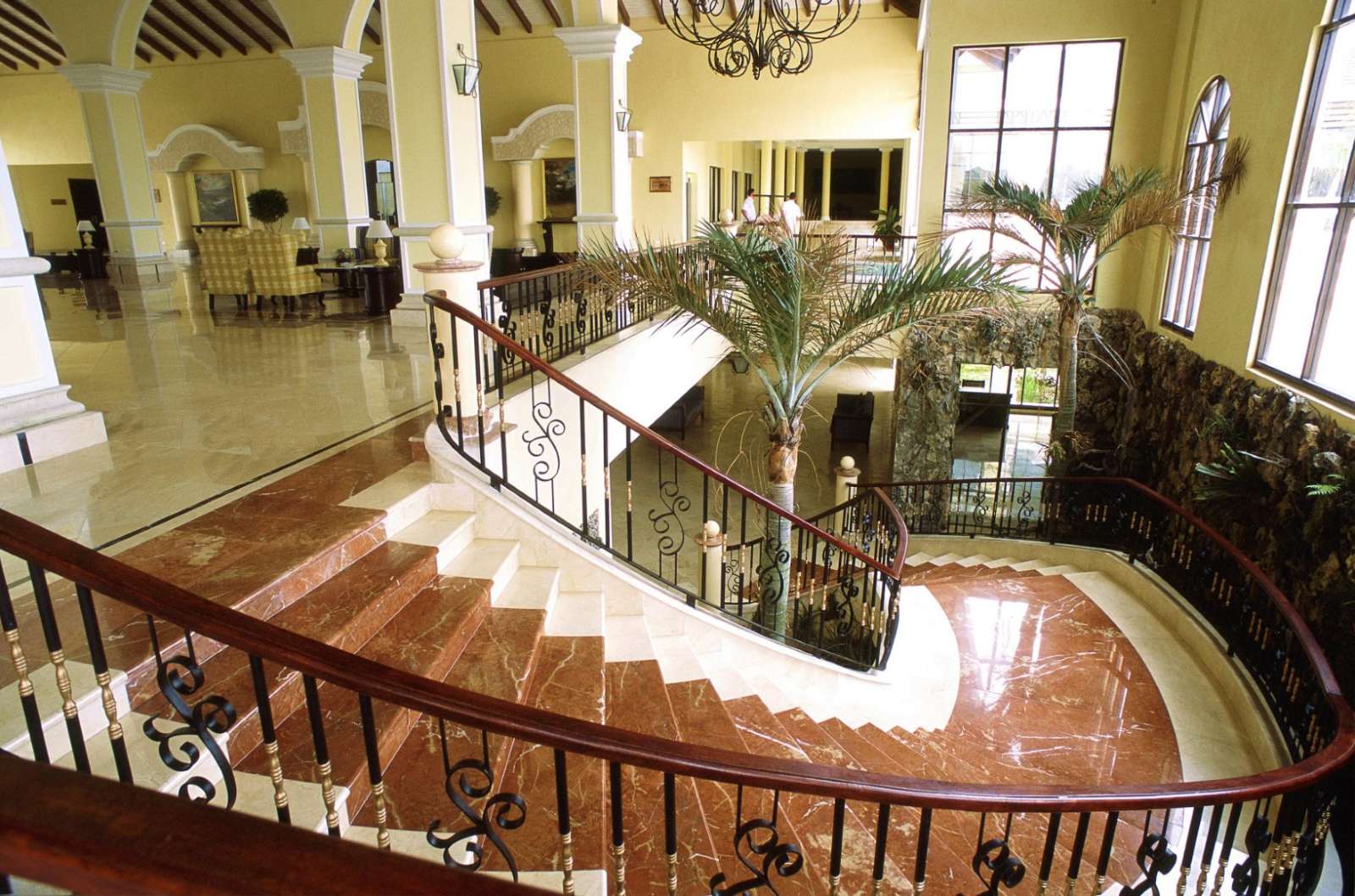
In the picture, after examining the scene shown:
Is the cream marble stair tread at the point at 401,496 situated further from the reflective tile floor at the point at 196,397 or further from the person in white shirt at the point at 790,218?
the person in white shirt at the point at 790,218

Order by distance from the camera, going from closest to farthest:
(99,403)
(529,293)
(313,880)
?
(313,880) < (99,403) < (529,293)

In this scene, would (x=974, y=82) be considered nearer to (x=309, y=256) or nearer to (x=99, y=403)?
(x=309, y=256)

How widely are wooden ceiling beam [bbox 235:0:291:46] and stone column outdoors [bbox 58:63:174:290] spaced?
408cm

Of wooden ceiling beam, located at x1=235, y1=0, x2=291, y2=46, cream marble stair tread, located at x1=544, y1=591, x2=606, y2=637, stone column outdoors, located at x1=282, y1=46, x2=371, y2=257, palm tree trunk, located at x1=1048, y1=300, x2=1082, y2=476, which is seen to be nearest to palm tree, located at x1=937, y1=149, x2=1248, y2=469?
palm tree trunk, located at x1=1048, y1=300, x2=1082, y2=476

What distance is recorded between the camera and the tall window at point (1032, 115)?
1048 centimetres

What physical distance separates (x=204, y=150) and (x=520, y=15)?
7307 millimetres

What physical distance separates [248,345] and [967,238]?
9.34 meters

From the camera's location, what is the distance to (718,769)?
145cm

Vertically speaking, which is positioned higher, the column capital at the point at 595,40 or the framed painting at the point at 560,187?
the column capital at the point at 595,40

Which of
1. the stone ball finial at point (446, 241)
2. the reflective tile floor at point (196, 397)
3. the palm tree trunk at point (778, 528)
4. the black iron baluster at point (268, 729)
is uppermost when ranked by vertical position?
the stone ball finial at point (446, 241)

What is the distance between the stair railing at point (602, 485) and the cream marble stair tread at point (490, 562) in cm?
29

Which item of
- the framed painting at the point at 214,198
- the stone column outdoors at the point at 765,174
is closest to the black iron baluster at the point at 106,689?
the framed painting at the point at 214,198

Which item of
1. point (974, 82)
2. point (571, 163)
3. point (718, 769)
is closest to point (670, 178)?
point (571, 163)

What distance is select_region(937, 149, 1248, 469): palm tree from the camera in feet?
27.3
